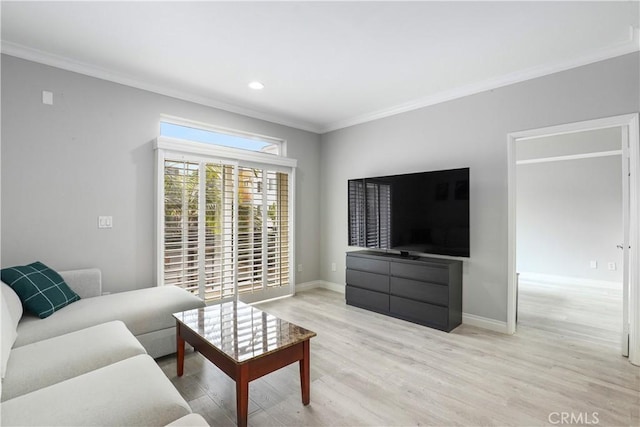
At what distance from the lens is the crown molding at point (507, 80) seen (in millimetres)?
2557

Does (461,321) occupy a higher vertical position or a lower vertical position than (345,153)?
lower

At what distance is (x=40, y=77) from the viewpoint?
2744 mm

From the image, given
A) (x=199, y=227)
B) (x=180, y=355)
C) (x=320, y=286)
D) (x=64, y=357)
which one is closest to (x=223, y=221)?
(x=199, y=227)

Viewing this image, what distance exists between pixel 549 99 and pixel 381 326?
2794mm

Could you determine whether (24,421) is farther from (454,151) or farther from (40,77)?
(454,151)

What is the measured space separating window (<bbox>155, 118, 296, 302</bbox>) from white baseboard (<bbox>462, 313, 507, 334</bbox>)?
7.79ft

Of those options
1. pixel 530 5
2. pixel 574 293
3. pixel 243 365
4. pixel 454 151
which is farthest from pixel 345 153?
pixel 574 293

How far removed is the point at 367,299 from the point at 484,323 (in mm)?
1306

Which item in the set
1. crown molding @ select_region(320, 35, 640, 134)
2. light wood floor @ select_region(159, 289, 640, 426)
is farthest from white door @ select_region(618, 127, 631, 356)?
crown molding @ select_region(320, 35, 640, 134)

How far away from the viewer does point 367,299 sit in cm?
390

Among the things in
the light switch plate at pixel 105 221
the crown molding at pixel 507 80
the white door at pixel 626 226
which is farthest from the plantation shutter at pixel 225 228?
the white door at pixel 626 226

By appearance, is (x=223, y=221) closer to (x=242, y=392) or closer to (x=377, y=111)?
(x=242, y=392)

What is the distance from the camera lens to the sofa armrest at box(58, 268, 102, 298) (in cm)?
266

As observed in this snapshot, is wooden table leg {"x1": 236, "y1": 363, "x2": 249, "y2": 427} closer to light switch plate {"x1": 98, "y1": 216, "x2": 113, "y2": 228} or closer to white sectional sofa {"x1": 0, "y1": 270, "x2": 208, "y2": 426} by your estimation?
white sectional sofa {"x1": 0, "y1": 270, "x2": 208, "y2": 426}
